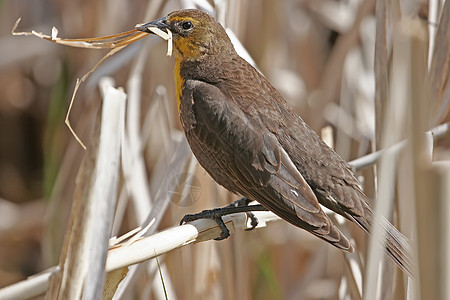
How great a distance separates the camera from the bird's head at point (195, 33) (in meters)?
2.53

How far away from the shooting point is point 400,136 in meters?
2.47

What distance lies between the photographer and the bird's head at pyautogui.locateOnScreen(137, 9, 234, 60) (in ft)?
8.29

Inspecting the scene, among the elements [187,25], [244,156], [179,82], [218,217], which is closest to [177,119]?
[179,82]

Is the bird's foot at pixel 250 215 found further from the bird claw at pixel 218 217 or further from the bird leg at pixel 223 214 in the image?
the bird claw at pixel 218 217

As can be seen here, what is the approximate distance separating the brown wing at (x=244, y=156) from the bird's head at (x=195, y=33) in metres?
0.18

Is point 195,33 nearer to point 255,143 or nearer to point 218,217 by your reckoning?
point 255,143

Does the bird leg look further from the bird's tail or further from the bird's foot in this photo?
the bird's tail

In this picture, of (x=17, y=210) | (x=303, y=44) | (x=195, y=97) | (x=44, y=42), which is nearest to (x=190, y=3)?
(x=195, y=97)

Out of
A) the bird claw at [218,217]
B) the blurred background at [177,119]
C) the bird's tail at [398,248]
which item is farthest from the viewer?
the blurred background at [177,119]

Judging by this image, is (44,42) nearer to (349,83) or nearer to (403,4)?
(349,83)

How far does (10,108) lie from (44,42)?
19.7 inches

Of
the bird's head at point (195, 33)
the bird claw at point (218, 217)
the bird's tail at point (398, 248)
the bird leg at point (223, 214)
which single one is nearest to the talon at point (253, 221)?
the bird leg at point (223, 214)

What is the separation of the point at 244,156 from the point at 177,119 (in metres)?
0.91

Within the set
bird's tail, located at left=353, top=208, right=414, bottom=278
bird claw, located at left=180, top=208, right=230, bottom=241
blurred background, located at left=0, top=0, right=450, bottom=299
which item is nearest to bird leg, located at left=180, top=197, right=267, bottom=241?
bird claw, located at left=180, top=208, right=230, bottom=241
